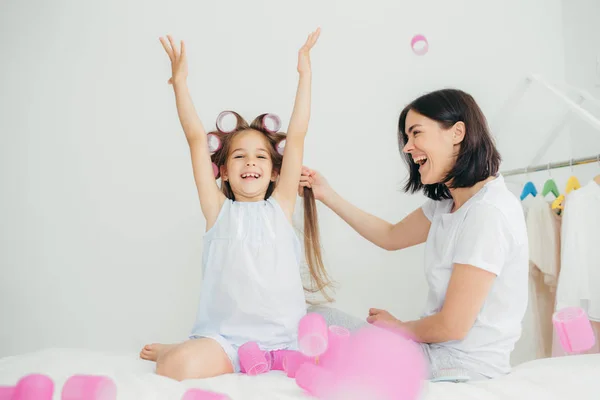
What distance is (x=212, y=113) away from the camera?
2.00 metres

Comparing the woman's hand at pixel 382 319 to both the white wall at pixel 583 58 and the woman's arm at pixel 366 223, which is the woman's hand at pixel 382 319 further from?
the white wall at pixel 583 58

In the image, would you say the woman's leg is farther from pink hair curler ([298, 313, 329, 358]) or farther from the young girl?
pink hair curler ([298, 313, 329, 358])

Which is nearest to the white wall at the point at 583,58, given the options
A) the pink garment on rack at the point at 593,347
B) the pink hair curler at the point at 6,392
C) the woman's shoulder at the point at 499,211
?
the pink garment on rack at the point at 593,347

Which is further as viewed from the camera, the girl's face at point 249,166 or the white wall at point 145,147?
the white wall at point 145,147

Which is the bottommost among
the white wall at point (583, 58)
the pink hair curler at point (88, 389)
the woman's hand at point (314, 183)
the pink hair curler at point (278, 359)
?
the pink hair curler at point (278, 359)

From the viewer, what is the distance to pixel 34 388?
2.71 ft

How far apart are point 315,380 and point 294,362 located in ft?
0.69

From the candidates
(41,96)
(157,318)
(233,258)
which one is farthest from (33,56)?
(233,258)

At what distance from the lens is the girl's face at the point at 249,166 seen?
1436 mm

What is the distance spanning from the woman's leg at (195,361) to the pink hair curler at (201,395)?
205 millimetres

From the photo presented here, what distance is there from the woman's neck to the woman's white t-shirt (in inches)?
2.2

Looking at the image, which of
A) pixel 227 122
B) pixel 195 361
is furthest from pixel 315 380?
pixel 227 122

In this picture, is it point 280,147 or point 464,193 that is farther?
point 280,147

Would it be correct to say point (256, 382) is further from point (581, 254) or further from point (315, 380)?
point (581, 254)
